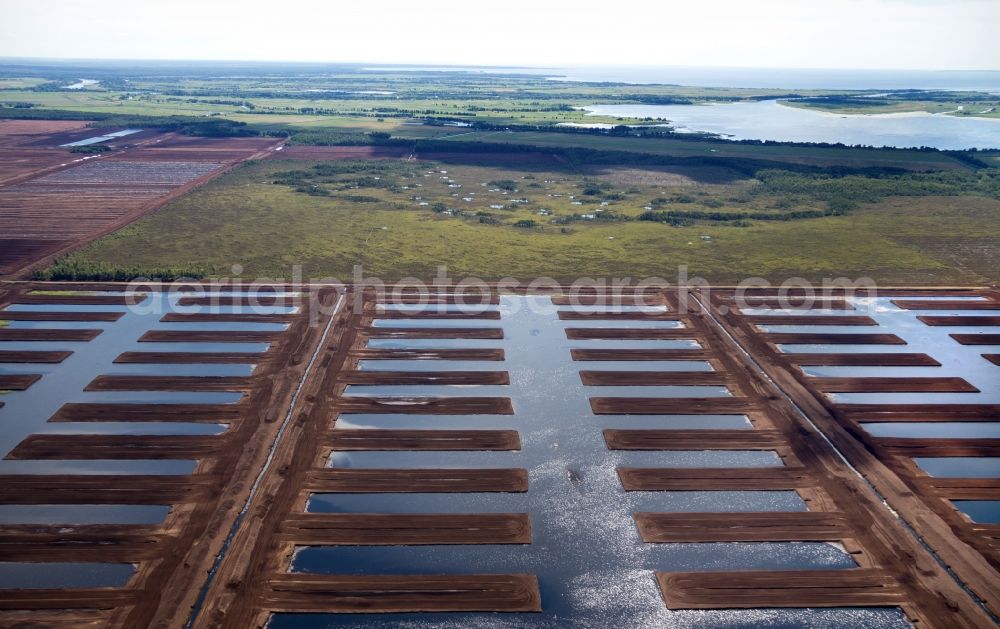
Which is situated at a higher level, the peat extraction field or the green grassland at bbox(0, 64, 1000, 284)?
the green grassland at bbox(0, 64, 1000, 284)

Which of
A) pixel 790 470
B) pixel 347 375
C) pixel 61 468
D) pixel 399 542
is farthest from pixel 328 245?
pixel 790 470

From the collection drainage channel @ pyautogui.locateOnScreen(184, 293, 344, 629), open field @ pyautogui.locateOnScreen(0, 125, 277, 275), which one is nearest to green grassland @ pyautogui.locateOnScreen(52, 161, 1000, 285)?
open field @ pyautogui.locateOnScreen(0, 125, 277, 275)

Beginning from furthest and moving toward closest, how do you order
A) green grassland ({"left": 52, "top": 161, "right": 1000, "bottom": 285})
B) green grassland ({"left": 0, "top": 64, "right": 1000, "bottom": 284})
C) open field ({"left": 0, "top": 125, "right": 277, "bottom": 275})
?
open field ({"left": 0, "top": 125, "right": 277, "bottom": 275}), green grassland ({"left": 0, "top": 64, "right": 1000, "bottom": 284}), green grassland ({"left": 52, "top": 161, "right": 1000, "bottom": 285})

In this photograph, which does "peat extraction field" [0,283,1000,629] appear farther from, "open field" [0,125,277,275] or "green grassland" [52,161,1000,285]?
"open field" [0,125,277,275]

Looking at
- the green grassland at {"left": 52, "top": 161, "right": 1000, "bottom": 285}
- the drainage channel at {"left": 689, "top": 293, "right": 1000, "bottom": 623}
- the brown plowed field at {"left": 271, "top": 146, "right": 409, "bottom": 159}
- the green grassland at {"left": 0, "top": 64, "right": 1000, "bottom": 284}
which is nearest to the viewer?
the drainage channel at {"left": 689, "top": 293, "right": 1000, "bottom": 623}

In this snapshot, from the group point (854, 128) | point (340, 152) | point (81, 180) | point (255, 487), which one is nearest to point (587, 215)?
point (255, 487)

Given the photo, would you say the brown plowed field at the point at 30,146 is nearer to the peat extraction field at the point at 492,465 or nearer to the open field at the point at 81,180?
the open field at the point at 81,180
